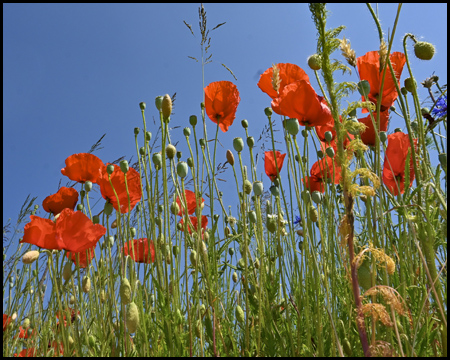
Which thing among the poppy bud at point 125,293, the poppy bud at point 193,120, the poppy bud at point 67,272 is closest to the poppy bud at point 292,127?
the poppy bud at point 193,120

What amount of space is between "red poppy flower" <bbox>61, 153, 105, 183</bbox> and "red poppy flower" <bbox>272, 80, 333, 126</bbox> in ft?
2.32

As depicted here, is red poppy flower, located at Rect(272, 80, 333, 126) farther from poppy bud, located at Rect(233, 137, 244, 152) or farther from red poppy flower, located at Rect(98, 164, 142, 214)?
red poppy flower, located at Rect(98, 164, 142, 214)

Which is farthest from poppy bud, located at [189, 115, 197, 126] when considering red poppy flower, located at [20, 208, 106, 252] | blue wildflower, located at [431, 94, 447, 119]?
blue wildflower, located at [431, 94, 447, 119]

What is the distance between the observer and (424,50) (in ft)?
2.98

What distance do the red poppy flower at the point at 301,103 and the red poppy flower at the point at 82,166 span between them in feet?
→ 2.32

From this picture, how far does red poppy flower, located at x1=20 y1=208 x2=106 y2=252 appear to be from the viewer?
1131 millimetres

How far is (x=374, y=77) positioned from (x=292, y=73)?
0.24m

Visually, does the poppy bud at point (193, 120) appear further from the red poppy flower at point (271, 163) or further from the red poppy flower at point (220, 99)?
the red poppy flower at point (271, 163)

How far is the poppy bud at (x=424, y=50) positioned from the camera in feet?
2.97

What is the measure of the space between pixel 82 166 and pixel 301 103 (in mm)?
810

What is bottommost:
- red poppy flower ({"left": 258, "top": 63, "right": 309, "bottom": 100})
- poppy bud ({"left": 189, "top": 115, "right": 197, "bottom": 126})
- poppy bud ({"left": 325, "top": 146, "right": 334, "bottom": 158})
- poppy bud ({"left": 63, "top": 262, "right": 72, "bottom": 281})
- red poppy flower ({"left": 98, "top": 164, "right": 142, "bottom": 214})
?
poppy bud ({"left": 63, "top": 262, "right": 72, "bottom": 281})

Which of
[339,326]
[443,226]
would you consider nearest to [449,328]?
[443,226]

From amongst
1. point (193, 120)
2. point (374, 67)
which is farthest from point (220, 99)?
point (374, 67)

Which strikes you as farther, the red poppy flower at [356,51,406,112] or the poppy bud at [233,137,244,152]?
the poppy bud at [233,137,244,152]
